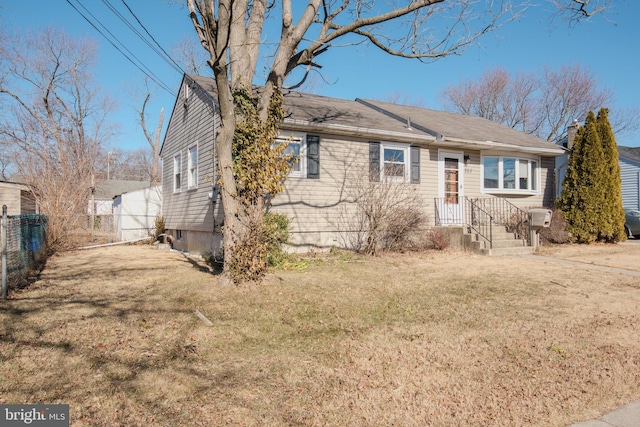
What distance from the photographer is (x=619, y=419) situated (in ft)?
9.38

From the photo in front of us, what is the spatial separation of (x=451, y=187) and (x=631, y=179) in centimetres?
1542

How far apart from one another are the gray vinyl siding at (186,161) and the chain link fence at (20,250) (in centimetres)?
402

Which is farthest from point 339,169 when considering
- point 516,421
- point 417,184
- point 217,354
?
point 516,421

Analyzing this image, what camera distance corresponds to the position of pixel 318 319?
511 cm

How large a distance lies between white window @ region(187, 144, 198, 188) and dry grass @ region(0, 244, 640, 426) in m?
5.91

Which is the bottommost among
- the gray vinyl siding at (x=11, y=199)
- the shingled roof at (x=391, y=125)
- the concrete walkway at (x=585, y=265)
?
the concrete walkway at (x=585, y=265)

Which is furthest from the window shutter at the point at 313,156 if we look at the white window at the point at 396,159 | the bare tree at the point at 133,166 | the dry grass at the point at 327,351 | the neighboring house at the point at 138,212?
the bare tree at the point at 133,166

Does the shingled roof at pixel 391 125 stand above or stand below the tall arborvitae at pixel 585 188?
above

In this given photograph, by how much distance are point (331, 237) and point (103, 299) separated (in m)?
6.34

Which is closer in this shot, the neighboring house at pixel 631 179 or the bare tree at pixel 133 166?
the neighboring house at pixel 631 179

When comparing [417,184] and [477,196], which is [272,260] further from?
[477,196]

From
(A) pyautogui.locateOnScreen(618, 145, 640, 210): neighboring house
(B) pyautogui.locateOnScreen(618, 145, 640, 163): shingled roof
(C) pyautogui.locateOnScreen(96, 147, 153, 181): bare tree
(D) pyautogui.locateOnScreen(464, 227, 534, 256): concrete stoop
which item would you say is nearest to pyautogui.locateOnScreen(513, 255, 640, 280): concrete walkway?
(D) pyautogui.locateOnScreen(464, 227, 534, 256): concrete stoop

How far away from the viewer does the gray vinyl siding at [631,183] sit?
21.7 metres

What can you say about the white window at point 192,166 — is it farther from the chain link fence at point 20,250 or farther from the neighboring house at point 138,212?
the neighboring house at point 138,212
